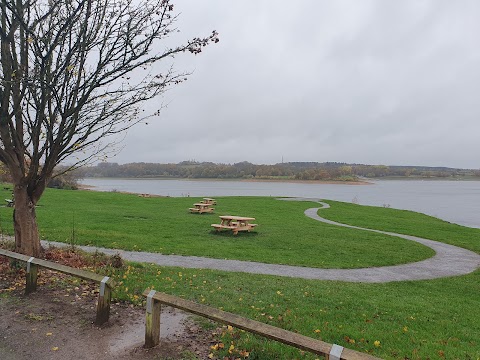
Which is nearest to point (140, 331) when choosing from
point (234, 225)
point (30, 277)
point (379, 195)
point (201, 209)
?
point (30, 277)

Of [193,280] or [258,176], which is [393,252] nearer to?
[193,280]

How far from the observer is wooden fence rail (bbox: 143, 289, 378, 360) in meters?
3.02

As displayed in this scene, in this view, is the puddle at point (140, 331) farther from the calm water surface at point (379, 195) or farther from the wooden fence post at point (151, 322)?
the calm water surface at point (379, 195)

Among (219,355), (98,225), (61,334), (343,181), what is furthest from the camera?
(343,181)

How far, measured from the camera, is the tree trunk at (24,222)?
721 centimetres

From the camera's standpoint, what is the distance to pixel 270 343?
441 centimetres

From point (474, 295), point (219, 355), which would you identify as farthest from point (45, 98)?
point (474, 295)

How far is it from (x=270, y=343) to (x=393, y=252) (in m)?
9.99

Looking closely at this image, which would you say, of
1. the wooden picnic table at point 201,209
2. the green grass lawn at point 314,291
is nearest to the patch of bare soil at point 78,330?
the green grass lawn at point 314,291

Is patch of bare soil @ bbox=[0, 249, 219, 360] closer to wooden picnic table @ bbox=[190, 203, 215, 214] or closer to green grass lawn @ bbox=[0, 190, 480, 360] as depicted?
green grass lawn @ bbox=[0, 190, 480, 360]

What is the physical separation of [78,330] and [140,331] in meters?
0.73

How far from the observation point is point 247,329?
365cm

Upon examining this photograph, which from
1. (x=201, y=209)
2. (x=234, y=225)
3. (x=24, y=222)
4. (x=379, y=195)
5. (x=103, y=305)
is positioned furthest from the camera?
(x=379, y=195)

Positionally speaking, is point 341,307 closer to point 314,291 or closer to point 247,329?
point 314,291
